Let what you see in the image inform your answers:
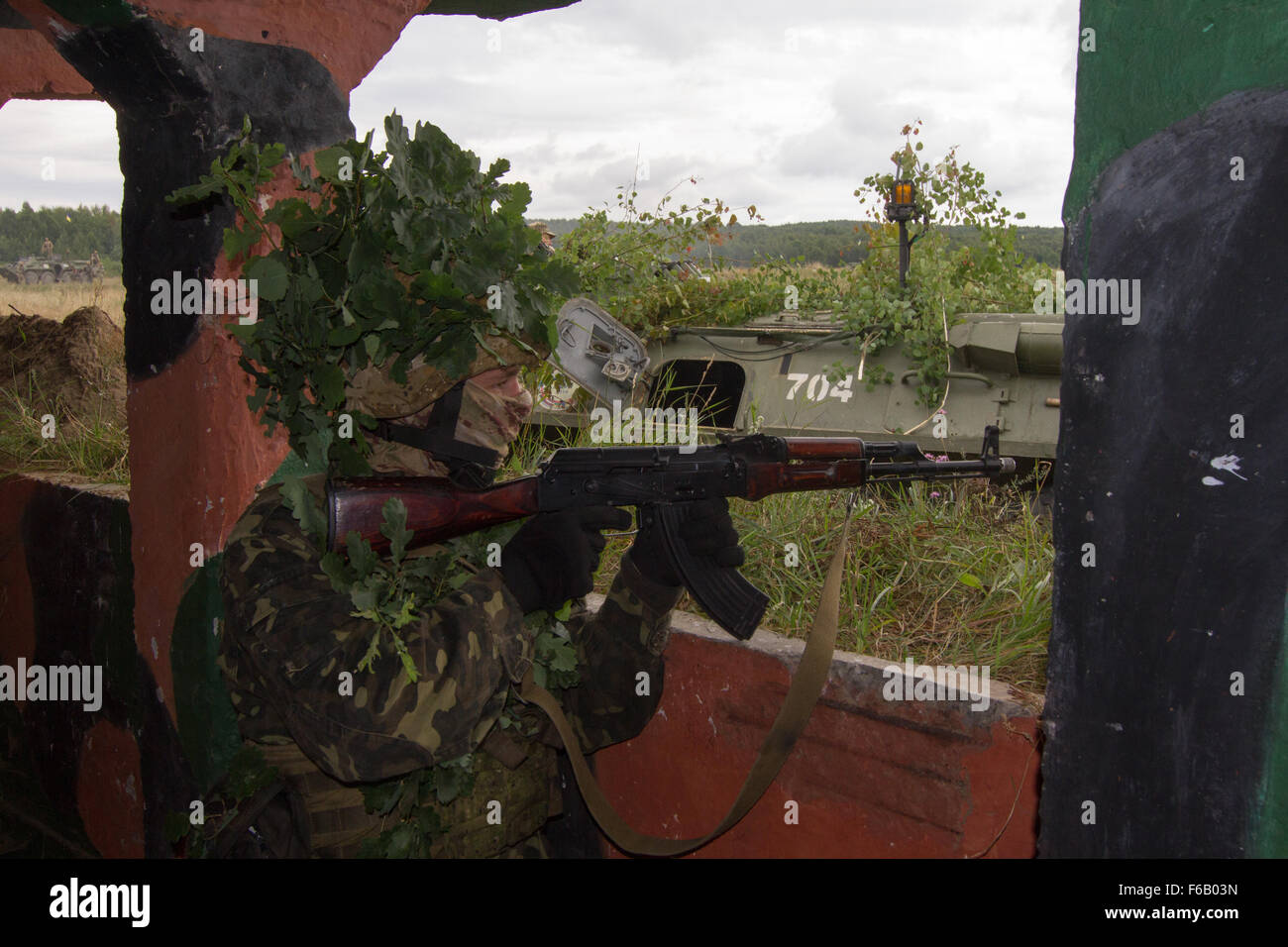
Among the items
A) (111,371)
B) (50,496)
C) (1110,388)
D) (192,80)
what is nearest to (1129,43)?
(1110,388)

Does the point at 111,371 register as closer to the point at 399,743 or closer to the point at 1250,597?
the point at 399,743

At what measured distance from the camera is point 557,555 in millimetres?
2523

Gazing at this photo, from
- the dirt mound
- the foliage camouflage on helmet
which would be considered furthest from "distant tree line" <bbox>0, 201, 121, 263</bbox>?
the foliage camouflage on helmet

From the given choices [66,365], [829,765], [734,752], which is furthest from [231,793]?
[66,365]

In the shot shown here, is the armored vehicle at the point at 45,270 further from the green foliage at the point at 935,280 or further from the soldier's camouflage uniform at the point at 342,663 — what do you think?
the soldier's camouflage uniform at the point at 342,663

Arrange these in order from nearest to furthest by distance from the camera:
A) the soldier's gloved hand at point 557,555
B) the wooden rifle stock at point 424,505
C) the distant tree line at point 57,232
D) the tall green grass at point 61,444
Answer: the wooden rifle stock at point 424,505, the soldier's gloved hand at point 557,555, the tall green grass at point 61,444, the distant tree line at point 57,232

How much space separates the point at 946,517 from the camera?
3.34m

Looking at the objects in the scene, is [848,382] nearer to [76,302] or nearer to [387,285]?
[387,285]

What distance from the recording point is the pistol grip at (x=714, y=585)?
8.45 feet

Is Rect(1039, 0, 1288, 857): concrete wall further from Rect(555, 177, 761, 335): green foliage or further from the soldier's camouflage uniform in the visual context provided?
Rect(555, 177, 761, 335): green foliage

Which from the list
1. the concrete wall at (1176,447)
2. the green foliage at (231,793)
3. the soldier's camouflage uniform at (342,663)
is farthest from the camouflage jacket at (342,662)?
the concrete wall at (1176,447)

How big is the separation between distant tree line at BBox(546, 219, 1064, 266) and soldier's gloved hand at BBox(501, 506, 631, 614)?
49.9 inches

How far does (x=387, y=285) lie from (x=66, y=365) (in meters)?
4.65

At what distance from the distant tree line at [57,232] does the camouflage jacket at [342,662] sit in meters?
38.4
